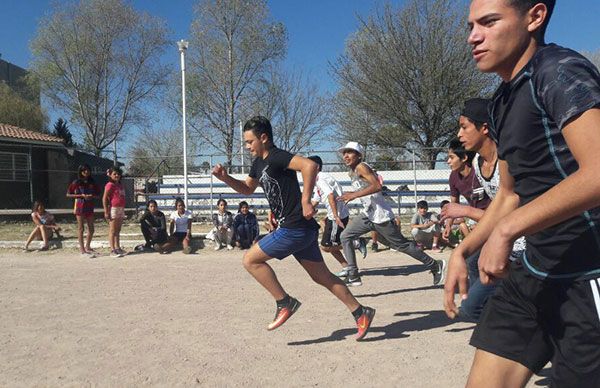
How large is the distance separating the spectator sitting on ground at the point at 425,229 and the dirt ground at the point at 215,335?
3.19m

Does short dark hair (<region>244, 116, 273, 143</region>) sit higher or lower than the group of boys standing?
higher

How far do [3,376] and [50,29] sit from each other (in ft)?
108

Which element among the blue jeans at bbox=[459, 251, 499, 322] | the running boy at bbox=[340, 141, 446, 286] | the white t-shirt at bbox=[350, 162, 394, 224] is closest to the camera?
the blue jeans at bbox=[459, 251, 499, 322]

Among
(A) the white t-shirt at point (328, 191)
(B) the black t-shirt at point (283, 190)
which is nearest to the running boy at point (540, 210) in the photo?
(B) the black t-shirt at point (283, 190)

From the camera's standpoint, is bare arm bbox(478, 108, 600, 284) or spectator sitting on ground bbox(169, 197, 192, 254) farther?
spectator sitting on ground bbox(169, 197, 192, 254)

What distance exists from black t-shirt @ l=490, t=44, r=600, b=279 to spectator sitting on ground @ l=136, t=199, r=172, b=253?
34.8 ft

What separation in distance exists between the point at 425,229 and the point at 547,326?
9.70m

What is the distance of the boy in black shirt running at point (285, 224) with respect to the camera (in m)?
4.58

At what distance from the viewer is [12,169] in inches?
867

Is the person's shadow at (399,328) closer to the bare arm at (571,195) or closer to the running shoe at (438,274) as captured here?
the running shoe at (438,274)

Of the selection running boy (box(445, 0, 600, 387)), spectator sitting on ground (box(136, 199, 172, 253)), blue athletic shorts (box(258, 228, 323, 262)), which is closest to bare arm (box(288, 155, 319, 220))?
blue athletic shorts (box(258, 228, 323, 262))

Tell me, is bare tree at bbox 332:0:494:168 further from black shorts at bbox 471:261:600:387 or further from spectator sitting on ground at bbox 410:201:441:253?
black shorts at bbox 471:261:600:387

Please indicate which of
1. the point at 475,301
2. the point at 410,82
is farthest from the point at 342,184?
the point at 475,301

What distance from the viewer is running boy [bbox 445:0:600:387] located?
1.51 meters
